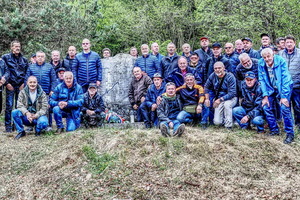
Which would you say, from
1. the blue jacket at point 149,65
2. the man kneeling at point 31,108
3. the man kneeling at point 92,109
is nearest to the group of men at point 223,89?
the blue jacket at point 149,65

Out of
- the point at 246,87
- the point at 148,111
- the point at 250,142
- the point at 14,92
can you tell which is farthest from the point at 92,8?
the point at 250,142

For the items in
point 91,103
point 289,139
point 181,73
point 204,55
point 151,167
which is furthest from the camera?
point 204,55

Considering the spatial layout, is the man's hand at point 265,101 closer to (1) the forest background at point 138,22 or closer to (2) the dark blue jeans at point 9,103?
(2) the dark blue jeans at point 9,103

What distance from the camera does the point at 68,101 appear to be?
7473 mm

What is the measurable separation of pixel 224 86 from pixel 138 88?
2.29 meters

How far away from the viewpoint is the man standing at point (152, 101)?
7757mm

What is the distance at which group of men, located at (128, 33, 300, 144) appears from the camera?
6473 millimetres

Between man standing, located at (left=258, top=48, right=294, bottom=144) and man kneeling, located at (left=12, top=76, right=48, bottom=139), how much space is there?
197 inches

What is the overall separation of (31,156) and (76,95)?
198 cm

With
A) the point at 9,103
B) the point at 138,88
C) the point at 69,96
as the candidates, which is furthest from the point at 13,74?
the point at 138,88

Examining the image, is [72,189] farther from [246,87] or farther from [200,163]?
[246,87]

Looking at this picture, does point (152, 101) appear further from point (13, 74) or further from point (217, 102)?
point (13, 74)

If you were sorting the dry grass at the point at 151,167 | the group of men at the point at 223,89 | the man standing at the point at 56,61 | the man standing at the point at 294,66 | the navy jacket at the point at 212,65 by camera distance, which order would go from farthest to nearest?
the man standing at the point at 56,61 < the navy jacket at the point at 212,65 < the man standing at the point at 294,66 < the group of men at the point at 223,89 < the dry grass at the point at 151,167

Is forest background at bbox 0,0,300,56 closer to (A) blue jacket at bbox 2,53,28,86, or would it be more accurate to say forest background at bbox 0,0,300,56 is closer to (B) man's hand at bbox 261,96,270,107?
(A) blue jacket at bbox 2,53,28,86
